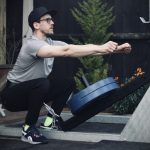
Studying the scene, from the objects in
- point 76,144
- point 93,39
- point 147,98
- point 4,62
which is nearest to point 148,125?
point 147,98

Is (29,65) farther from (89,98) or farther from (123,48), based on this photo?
(123,48)

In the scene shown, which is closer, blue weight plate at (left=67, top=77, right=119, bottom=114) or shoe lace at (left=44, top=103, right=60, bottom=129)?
blue weight plate at (left=67, top=77, right=119, bottom=114)

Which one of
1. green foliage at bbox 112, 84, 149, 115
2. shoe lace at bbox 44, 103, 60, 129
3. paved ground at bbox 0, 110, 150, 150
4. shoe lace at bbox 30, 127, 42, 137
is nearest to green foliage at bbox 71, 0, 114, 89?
green foliage at bbox 112, 84, 149, 115

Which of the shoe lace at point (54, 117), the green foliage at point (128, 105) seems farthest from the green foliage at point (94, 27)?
the shoe lace at point (54, 117)

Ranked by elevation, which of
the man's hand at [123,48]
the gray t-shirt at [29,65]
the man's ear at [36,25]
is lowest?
the gray t-shirt at [29,65]

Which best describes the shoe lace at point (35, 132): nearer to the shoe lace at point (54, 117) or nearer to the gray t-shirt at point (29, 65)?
the shoe lace at point (54, 117)

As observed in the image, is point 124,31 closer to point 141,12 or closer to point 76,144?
point 141,12

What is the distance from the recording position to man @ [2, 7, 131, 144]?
338 cm

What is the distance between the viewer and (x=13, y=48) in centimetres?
713

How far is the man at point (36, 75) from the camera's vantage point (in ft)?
11.1

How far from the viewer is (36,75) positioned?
11.9 feet

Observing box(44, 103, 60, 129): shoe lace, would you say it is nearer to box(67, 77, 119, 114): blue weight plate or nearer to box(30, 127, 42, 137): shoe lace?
box(30, 127, 42, 137): shoe lace

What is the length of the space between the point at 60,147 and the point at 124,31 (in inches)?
156

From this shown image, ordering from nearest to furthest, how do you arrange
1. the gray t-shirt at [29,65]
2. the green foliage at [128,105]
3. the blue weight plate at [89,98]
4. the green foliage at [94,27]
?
the blue weight plate at [89,98], the gray t-shirt at [29,65], the green foliage at [128,105], the green foliage at [94,27]
